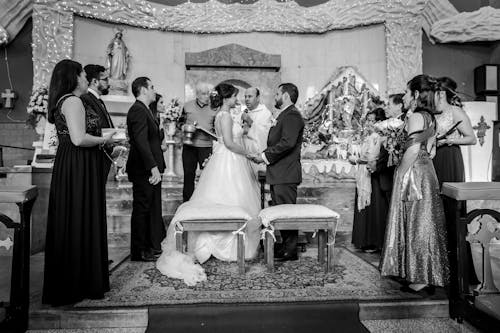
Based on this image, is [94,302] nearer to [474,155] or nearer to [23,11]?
[23,11]

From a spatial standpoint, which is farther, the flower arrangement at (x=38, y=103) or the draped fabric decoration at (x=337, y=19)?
the draped fabric decoration at (x=337, y=19)

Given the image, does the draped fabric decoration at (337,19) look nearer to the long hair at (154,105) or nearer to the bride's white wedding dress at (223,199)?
the long hair at (154,105)

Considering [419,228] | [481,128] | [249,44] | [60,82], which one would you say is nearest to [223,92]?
[60,82]

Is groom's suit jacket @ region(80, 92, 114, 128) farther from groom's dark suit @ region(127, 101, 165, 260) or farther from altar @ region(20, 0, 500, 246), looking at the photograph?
altar @ region(20, 0, 500, 246)

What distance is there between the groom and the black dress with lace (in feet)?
5.40

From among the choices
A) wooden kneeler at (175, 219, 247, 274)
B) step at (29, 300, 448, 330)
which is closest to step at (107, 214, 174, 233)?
wooden kneeler at (175, 219, 247, 274)

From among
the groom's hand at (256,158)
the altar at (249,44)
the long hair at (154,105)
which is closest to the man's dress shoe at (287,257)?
the groom's hand at (256,158)

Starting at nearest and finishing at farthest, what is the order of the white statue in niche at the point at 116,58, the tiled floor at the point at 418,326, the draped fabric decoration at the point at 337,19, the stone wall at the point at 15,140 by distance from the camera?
the tiled floor at the point at 418,326 → the stone wall at the point at 15,140 → the white statue in niche at the point at 116,58 → the draped fabric decoration at the point at 337,19

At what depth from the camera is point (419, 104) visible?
2863 mm

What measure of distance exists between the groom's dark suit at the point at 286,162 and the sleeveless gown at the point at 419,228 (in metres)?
1.10

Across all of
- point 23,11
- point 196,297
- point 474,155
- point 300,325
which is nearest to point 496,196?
point 300,325

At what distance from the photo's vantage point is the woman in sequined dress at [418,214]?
9.09 feet

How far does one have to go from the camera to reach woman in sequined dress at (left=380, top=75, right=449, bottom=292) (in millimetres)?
2770

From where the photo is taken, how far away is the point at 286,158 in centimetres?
379
